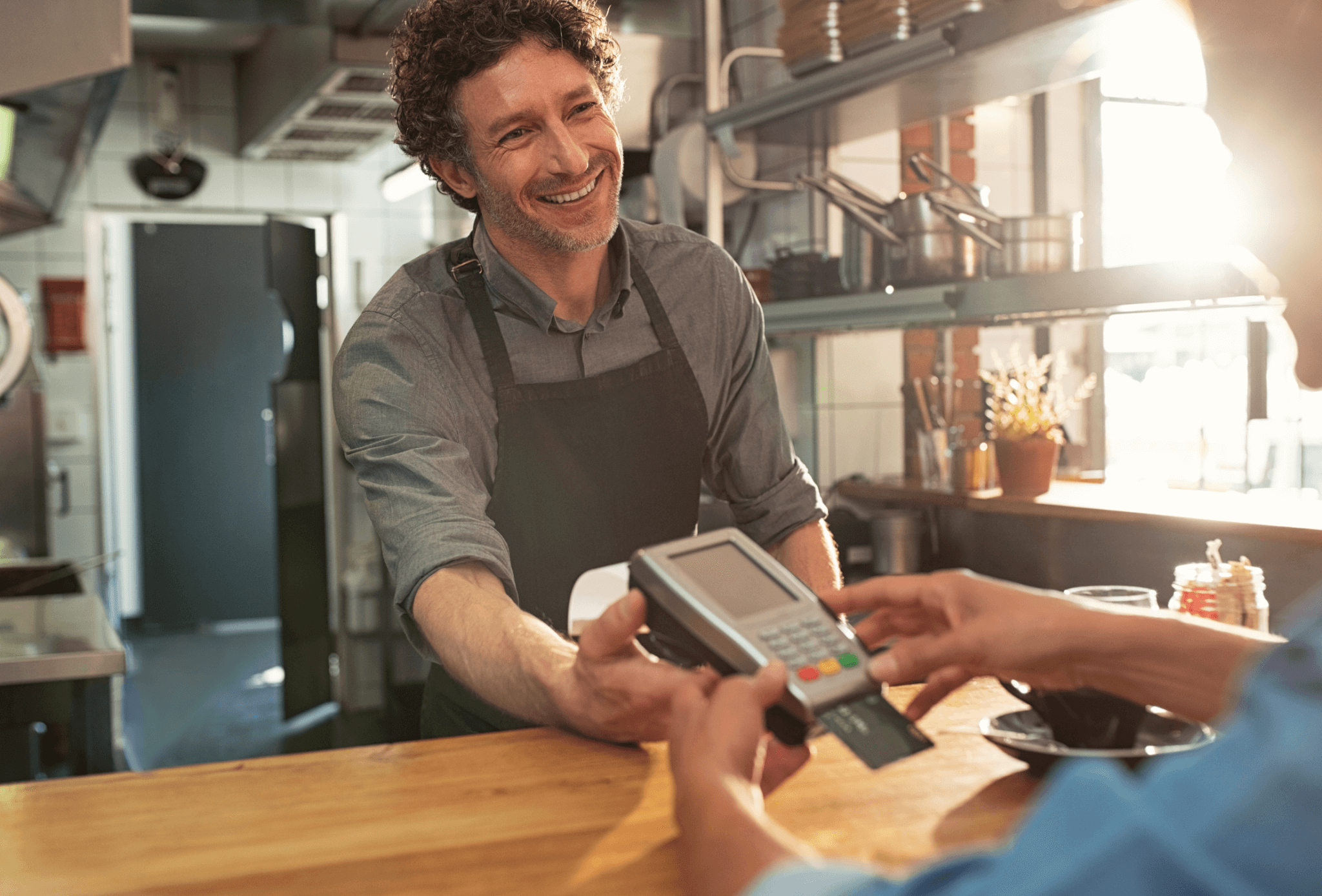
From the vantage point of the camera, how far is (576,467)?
151 centimetres

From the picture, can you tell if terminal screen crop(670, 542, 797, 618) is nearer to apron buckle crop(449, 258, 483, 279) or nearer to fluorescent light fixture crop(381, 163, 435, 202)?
apron buckle crop(449, 258, 483, 279)

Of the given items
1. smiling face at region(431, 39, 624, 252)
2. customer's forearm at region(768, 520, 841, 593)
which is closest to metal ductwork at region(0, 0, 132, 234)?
smiling face at region(431, 39, 624, 252)

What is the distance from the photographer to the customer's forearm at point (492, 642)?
103 centimetres

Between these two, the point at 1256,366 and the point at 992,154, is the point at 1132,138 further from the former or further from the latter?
the point at 1256,366

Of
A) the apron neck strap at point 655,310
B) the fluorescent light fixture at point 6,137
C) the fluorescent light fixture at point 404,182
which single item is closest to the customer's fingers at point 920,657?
the apron neck strap at point 655,310

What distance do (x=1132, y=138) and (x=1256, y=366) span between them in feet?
6.61

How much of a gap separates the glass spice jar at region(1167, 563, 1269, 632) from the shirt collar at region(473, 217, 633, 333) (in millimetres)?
858

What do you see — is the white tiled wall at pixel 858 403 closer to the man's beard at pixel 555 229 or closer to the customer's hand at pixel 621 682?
the man's beard at pixel 555 229

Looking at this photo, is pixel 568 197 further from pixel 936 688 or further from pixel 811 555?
pixel 936 688

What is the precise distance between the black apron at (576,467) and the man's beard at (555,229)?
0.22ft

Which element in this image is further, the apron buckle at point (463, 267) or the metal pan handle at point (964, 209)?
the metal pan handle at point (964, 209)

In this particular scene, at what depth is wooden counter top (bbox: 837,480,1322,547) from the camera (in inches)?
77.5

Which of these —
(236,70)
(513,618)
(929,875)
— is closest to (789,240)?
(513,618)

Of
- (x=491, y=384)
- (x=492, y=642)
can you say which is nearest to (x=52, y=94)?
→ (x=491, y=384)
